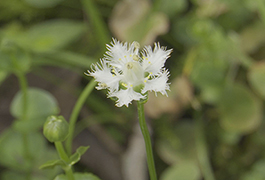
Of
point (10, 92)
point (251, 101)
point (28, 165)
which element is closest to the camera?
point (28, 165)

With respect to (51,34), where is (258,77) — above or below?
below

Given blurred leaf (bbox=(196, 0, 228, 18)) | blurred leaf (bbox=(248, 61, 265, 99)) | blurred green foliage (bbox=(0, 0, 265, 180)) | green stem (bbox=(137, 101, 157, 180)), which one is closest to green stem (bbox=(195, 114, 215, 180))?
blurred green foliage (bbox=(0, 0, 265, 180))

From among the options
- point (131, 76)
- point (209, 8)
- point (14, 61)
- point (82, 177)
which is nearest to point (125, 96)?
point (131, 76)

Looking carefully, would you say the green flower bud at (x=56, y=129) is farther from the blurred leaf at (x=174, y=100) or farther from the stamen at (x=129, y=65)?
the blurred leaf at (x=174, y=100)

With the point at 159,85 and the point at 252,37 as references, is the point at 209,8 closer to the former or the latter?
the point at 252,37

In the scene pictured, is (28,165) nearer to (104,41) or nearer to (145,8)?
(104,41)

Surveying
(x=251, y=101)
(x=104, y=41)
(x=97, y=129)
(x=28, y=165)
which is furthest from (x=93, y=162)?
(x=251, y=101)

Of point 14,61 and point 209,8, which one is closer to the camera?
point 14,61
